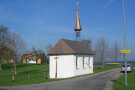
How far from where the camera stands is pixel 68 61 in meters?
24.3

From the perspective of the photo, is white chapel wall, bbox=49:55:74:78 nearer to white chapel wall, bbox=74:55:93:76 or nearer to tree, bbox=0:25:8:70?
white chapel wall, bbox=74:55:93:76

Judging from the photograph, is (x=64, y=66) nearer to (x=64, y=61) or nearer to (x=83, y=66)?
(x=64, y=61)

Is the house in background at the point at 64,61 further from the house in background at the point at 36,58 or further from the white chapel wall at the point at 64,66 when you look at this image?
the house in background at the point at 36,58

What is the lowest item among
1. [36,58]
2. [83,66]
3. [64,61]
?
[36,58]

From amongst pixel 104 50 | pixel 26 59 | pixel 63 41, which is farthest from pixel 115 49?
pixel 26 59

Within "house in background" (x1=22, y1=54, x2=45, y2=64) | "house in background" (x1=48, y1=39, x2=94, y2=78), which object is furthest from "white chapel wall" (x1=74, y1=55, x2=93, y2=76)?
"house in background" (x1=22, y1=54, x2=45, y2=64)

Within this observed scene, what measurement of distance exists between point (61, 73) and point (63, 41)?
5.05 metres

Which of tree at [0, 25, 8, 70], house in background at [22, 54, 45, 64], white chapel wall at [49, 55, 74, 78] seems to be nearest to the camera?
white chapel wall at [49, 55, 74, 78]

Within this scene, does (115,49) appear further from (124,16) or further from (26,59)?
(26,59)

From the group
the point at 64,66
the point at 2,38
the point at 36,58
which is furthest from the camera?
the point at 36,58

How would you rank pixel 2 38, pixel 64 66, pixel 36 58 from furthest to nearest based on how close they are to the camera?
pixel 36 58
pixel 2 38
pixel 64 66

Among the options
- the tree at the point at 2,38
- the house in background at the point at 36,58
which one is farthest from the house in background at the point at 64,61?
the house in background at the point at 36,58

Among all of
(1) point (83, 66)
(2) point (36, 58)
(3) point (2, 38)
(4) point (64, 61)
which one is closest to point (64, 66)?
(4) point (64, 61)

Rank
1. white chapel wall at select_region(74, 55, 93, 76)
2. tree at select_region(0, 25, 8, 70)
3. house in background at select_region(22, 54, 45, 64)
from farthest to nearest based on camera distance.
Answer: house in background at select_region(22, 54, 45, 64) < tree at select_region(0, 25, 8, 70) < white chapel wall at select_region(74, 55, 93, 76)
